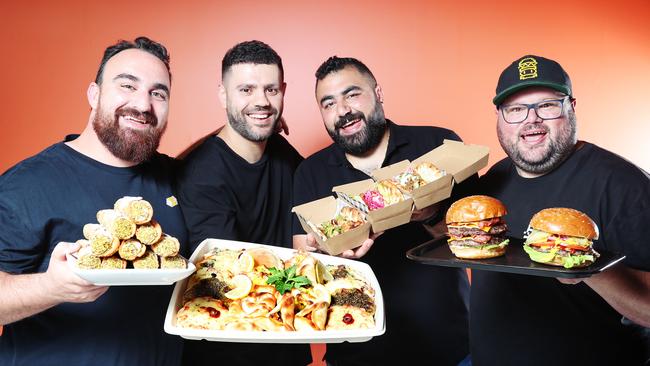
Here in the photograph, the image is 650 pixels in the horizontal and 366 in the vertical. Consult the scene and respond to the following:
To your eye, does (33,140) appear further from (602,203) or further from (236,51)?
(602,203)

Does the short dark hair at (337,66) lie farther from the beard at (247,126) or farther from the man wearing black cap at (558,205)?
the man wearing black cap at (558,205)

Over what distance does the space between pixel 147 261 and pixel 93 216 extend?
2.36ft

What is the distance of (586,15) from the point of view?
15.7ft

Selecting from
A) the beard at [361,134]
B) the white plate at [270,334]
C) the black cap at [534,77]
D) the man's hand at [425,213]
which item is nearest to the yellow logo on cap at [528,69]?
the black cap at [534,77]

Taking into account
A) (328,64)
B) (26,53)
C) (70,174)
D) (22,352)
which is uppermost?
(26,53)

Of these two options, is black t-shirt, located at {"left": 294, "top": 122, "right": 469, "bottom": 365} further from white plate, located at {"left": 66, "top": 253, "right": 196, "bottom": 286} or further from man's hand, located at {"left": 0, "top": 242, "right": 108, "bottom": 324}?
man's hand, located at {"left": 0, "top": 242, "right": 108, "bottom": 324}

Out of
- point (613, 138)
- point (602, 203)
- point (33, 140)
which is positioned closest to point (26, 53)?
point (33, 140)

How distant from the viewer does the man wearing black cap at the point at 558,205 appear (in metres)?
2.12

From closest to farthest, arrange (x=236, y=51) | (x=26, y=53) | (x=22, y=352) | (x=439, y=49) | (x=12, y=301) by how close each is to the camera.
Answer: (x=12, y=301)
(x=22, y=352)
(x=236, y=51)
(x=26, y=53)
(x=439, y=49)

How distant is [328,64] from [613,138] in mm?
3445

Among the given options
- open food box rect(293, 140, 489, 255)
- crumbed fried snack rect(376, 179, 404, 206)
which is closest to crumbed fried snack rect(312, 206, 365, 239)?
open food box rect(293, 140, 489, 255)

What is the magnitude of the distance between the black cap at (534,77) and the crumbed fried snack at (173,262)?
1.81 meters

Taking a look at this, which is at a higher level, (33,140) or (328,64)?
(328,64)

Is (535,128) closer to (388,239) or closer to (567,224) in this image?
(567,224)
